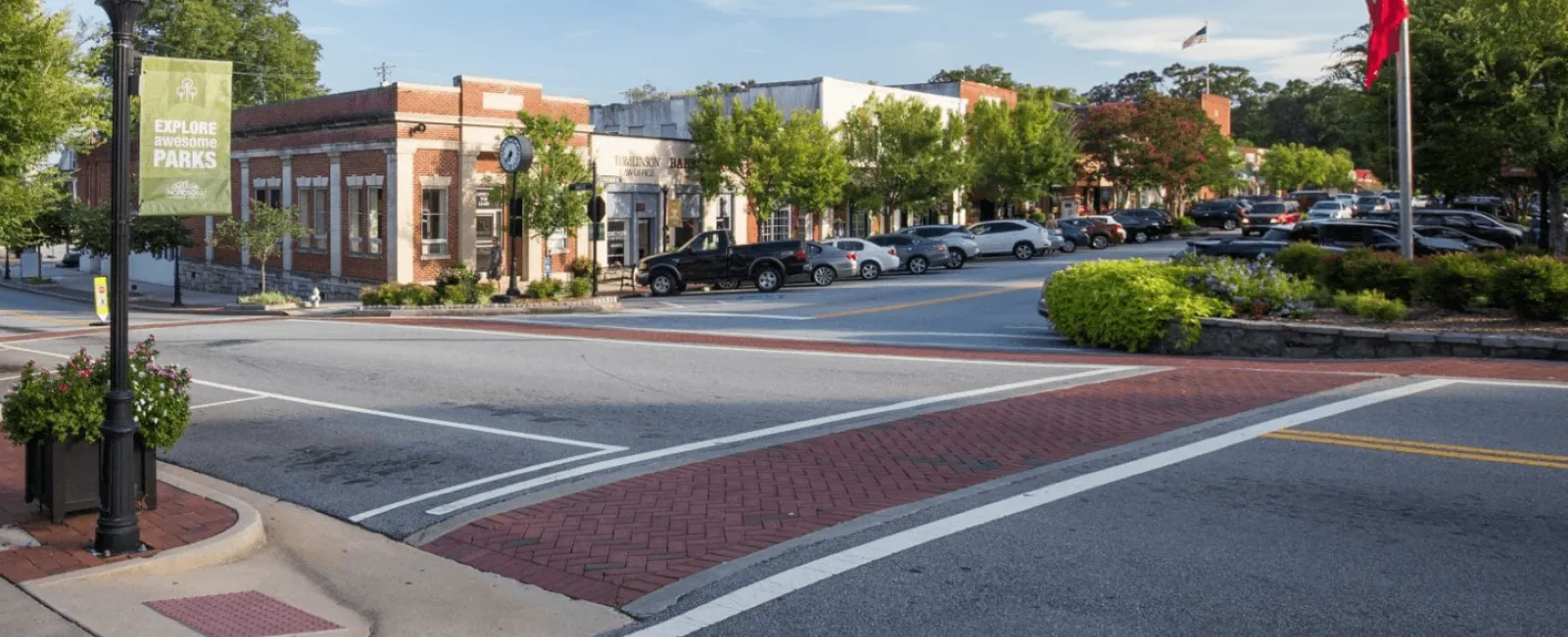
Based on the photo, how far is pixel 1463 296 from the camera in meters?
18.4

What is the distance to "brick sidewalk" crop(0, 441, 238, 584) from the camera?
7754mm

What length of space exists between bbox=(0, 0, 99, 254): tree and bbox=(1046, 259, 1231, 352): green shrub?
1418 cm

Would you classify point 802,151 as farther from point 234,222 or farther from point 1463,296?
point 1463,296

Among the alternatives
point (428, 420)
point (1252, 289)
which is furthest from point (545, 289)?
point (428, 420)

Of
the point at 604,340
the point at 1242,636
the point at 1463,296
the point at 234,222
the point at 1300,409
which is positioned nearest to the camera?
the point at 1242,636

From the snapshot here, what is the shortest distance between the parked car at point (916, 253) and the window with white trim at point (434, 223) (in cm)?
1413

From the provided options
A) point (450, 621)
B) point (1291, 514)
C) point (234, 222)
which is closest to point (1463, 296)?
point (1291, 514)

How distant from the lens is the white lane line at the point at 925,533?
6.66m

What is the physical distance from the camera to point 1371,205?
66375 mm

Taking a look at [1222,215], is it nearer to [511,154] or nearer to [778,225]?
[778,225]

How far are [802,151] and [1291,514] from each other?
1560 inches

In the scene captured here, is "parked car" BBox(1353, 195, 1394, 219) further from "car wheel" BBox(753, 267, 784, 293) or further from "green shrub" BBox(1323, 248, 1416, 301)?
"green shrub" BBox(1323, 248, 1416, 301)

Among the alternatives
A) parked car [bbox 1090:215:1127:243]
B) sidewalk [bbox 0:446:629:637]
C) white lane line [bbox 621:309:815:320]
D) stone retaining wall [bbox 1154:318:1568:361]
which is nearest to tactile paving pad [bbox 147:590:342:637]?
sidewalk [bbox 0:446:629:637]

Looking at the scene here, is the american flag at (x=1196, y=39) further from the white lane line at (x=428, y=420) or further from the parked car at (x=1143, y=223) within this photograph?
the white lane line at (x=428, y=420)
